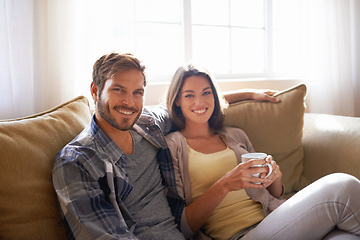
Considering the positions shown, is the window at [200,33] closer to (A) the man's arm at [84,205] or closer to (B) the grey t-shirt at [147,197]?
(B) the grey t-shirt at [147,197]

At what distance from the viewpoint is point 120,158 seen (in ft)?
3.70

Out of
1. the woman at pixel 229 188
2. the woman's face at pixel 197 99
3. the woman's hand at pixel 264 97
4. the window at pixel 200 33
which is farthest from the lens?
the window at pixel 200 33

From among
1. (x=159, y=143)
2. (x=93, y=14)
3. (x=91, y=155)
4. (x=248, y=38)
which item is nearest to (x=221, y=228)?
(x=159, y=143)

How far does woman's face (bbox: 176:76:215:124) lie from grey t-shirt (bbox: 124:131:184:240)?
10.6 inches

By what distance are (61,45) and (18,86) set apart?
0.28m

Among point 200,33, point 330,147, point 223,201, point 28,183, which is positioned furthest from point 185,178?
point 200,33

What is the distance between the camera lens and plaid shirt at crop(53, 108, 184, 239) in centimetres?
92

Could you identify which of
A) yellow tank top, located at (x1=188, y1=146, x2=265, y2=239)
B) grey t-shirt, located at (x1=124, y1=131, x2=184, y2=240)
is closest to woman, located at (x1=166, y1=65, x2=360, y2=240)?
yellow tank top, located at (x1=188, y1=146, x2=265, y2=239)

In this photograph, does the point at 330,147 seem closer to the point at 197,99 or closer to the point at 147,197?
the point at 197,99

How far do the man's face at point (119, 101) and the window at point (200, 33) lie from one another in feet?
2.21

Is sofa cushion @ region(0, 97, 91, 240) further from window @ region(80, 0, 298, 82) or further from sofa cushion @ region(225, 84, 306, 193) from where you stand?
sofa cushion @ region(225, 84, 306, 193)

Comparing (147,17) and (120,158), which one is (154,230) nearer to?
(120,158)

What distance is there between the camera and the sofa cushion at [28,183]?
0.94 metres

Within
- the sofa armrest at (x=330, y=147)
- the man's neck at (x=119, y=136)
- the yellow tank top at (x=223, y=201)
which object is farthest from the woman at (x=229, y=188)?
the sofa armrest at (x=330, y=147)
